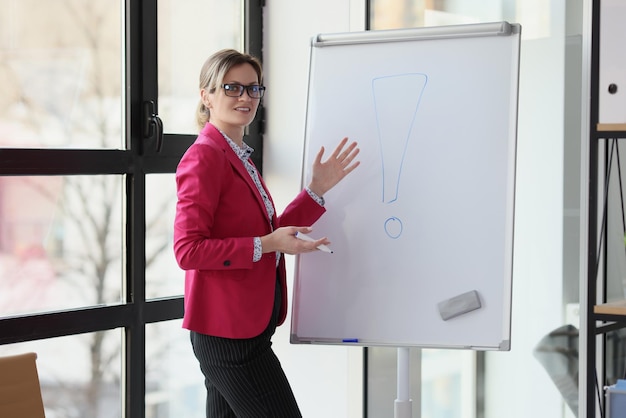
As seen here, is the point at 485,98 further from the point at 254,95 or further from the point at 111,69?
the point at 111,69

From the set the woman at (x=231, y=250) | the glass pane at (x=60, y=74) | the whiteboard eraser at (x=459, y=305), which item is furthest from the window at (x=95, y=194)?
the whiteboard eraser at (x=459, y=305)

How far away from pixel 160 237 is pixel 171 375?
565 millimetres

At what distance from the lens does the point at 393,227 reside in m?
2.67

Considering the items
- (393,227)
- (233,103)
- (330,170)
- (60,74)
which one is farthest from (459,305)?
(60,74)

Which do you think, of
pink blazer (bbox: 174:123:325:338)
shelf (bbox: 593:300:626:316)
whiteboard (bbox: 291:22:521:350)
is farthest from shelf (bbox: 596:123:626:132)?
pink blazer (bbox: 174:123:325:338)

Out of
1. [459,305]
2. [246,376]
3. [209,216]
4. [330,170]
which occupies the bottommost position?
[246,376]

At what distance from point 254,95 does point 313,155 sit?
0.35 meters

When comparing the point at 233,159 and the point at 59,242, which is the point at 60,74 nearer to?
the point at 59,242

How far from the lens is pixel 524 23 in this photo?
3.01 metres

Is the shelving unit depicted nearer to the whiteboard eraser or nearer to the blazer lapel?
the whiteboard eraser

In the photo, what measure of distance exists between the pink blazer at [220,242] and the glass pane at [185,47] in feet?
2.84

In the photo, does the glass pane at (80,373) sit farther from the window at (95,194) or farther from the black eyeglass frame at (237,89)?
the black eyeglass frame at (237,89)

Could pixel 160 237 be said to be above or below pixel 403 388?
above

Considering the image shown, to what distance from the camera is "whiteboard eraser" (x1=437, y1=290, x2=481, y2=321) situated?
2.56 meters
